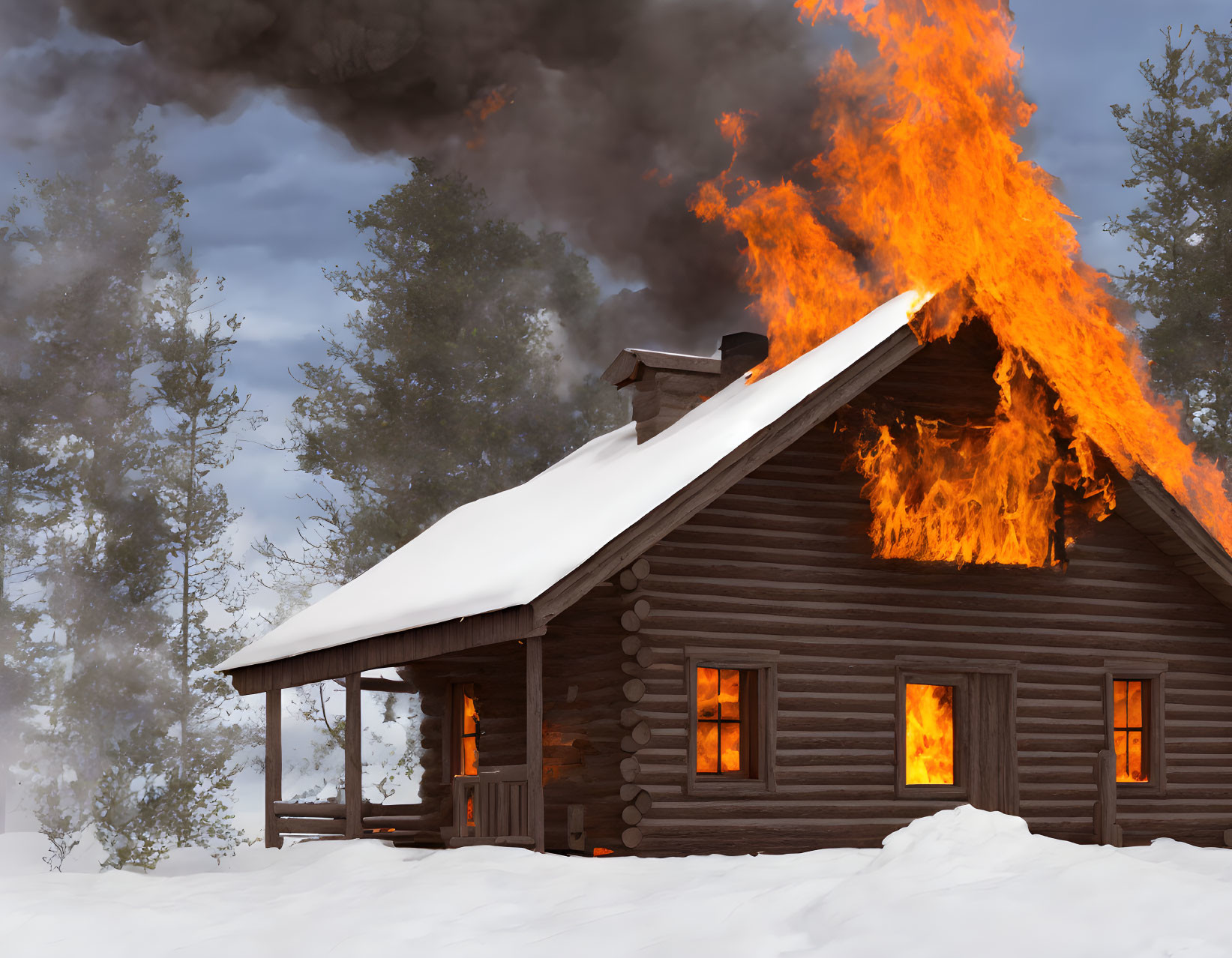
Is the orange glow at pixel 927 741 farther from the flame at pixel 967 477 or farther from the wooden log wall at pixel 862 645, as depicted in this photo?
the flame at pixel 967 477

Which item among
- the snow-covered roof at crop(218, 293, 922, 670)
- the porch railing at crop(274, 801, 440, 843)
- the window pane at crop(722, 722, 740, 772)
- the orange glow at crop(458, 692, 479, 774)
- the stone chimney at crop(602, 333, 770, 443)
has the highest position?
the stone chimney at crop(602, 333, 770, 443)

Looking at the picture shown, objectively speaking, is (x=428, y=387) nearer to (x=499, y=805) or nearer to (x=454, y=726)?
(x=454, y=726)

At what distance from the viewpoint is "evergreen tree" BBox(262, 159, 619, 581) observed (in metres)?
34.4

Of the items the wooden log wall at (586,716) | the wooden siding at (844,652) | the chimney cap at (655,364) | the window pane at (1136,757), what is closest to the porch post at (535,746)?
the wooden siding at (844,652)

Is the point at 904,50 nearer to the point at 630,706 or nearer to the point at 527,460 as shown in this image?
the point at 630,706

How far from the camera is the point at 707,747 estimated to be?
16.2 meters

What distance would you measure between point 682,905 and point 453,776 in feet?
31.7

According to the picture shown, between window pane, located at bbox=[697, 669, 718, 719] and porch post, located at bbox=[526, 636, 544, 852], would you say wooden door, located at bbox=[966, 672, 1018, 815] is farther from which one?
porch post, located at bbox=[526, 636, 544, 852]

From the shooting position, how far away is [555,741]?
16.9 m

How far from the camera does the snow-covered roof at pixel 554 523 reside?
14.6 metres

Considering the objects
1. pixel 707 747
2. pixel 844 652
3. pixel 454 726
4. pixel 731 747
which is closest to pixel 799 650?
pixel 844 652

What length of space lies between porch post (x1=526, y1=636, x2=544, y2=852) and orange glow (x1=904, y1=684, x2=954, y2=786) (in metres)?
5.15

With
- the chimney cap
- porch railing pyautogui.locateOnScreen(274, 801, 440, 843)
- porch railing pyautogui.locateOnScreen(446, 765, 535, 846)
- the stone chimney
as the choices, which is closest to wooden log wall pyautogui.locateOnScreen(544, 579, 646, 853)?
porch railing pyautogui.locateOnScreen(446, 765, 535, 846)

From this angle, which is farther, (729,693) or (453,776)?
(453,776)
